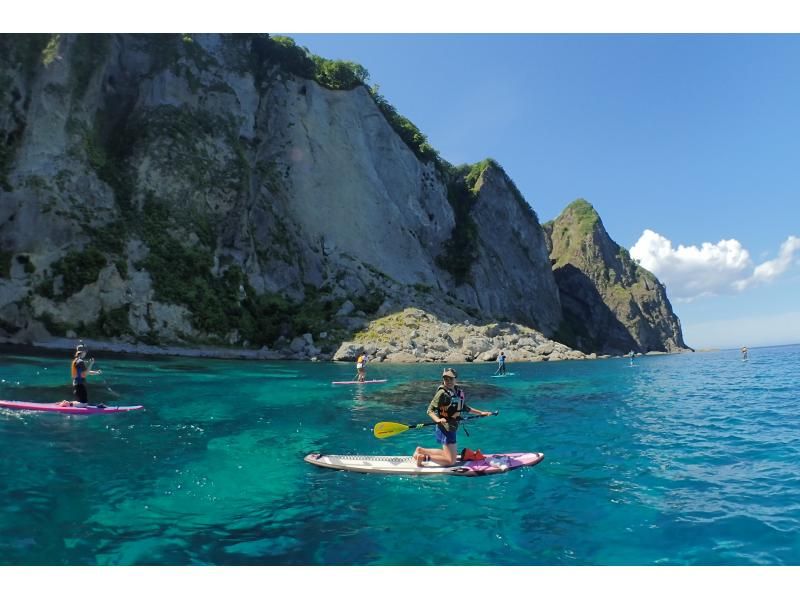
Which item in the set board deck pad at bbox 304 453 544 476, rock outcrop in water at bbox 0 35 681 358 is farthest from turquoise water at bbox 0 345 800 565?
rock outcrop in water at bbox 0 35 681 358

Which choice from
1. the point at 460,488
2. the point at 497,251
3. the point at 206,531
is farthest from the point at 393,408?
the point at 497,251

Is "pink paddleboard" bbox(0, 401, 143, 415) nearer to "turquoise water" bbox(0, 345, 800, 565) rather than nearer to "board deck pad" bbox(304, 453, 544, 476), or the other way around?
"turquoise water" bbox(0, 345, 800, 565)

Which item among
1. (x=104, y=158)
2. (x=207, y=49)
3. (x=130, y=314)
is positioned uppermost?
(x=207, y=49)

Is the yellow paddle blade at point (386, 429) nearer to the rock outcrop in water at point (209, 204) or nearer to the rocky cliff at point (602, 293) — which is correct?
the rock outcrop in water at point (209, 204)

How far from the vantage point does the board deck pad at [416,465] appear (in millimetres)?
12586

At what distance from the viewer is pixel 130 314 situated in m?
51.1

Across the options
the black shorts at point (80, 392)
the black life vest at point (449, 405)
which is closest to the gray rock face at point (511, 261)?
the black shorts at point (80, 392)

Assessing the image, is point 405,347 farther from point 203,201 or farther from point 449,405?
point 449,405

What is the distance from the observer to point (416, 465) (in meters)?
12.8

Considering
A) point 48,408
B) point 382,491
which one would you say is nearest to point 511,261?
point 48,408

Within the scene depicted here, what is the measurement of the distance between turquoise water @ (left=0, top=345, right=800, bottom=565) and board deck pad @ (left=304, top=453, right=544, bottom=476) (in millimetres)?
323

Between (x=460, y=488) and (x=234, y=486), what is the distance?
5463mm

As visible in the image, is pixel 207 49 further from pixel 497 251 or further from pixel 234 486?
pixel 234 486

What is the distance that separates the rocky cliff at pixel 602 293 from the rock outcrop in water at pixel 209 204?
44.9 metres
